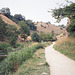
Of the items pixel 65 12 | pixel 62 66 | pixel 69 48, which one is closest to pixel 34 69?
pixel 62 66

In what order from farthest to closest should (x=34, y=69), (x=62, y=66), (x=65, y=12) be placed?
(x=65, y=12), (x=62, y=66), (x=34, y=69)

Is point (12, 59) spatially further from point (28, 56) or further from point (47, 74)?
point (47, 74)

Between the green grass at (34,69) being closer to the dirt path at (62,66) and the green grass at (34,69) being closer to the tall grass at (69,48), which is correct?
the dirt path at (62,66)

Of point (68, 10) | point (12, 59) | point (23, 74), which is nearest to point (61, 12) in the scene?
point (68, 10)

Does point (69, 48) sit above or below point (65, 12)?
below

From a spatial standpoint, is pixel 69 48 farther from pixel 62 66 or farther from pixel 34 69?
pixel 34 69

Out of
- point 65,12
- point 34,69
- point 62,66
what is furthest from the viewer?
point 65,12

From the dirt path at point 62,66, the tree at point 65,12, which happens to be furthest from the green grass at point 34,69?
the tree at point 65,12

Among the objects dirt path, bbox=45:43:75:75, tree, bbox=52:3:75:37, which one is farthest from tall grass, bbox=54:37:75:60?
tree, bbox=52:3:75:37

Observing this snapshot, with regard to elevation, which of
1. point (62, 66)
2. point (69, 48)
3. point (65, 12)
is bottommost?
point (62, 66)

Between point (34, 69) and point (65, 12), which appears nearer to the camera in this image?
point (34, 69)

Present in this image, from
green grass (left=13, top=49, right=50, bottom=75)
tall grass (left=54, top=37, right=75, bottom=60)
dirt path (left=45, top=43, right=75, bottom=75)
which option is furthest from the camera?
tall grass (left=54, top=37, right=75, bottom=60)

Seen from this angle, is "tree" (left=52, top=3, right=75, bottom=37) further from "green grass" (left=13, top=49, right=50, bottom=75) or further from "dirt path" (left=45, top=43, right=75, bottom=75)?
"green grass" (left=13, top=49, right=50, bottom=75)

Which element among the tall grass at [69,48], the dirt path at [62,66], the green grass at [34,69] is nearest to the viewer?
the dirt path at [62,66]
